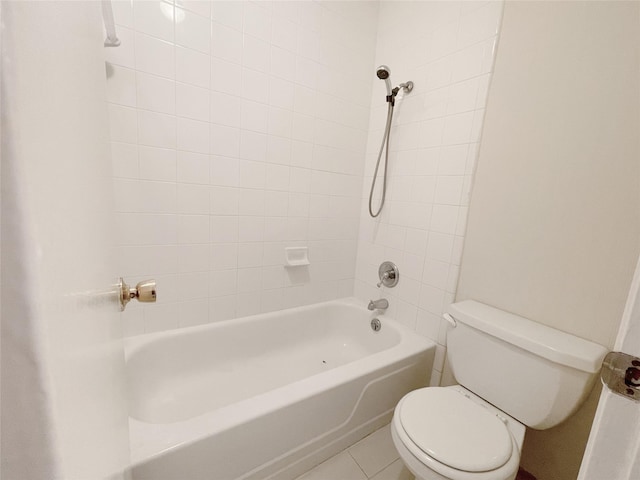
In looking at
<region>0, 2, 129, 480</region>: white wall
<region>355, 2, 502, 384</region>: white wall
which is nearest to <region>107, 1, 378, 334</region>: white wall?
<region>355, 2, 502, 384</region>: white wall

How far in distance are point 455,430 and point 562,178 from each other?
3.14ft

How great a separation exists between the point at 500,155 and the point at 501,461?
1097 millimetres

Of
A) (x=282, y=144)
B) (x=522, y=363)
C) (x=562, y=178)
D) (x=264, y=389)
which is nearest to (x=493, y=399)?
(x=522, y=363)

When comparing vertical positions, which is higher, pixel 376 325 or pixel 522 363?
pixel 522 363

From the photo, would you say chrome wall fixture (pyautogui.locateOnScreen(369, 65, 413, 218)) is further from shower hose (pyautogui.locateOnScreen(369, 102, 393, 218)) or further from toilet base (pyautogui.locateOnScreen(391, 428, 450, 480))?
toilet base (pyautogui.locateOnScreen(391, 428, 450, 480))

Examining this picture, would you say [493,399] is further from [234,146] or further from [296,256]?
[234,146]

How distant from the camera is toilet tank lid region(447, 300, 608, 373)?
83 centimetres

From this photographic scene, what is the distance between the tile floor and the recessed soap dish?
3.13 feet

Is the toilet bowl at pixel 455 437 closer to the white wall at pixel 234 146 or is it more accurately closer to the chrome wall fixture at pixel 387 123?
the white wall at pixel 234 146

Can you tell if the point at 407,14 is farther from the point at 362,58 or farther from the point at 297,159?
the point at 297,159

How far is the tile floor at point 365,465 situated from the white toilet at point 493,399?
39 centimetres

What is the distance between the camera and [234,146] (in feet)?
4.50

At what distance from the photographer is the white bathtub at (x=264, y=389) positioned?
83 centimetres

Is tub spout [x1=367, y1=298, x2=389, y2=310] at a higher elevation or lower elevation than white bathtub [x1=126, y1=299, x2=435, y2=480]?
higher
